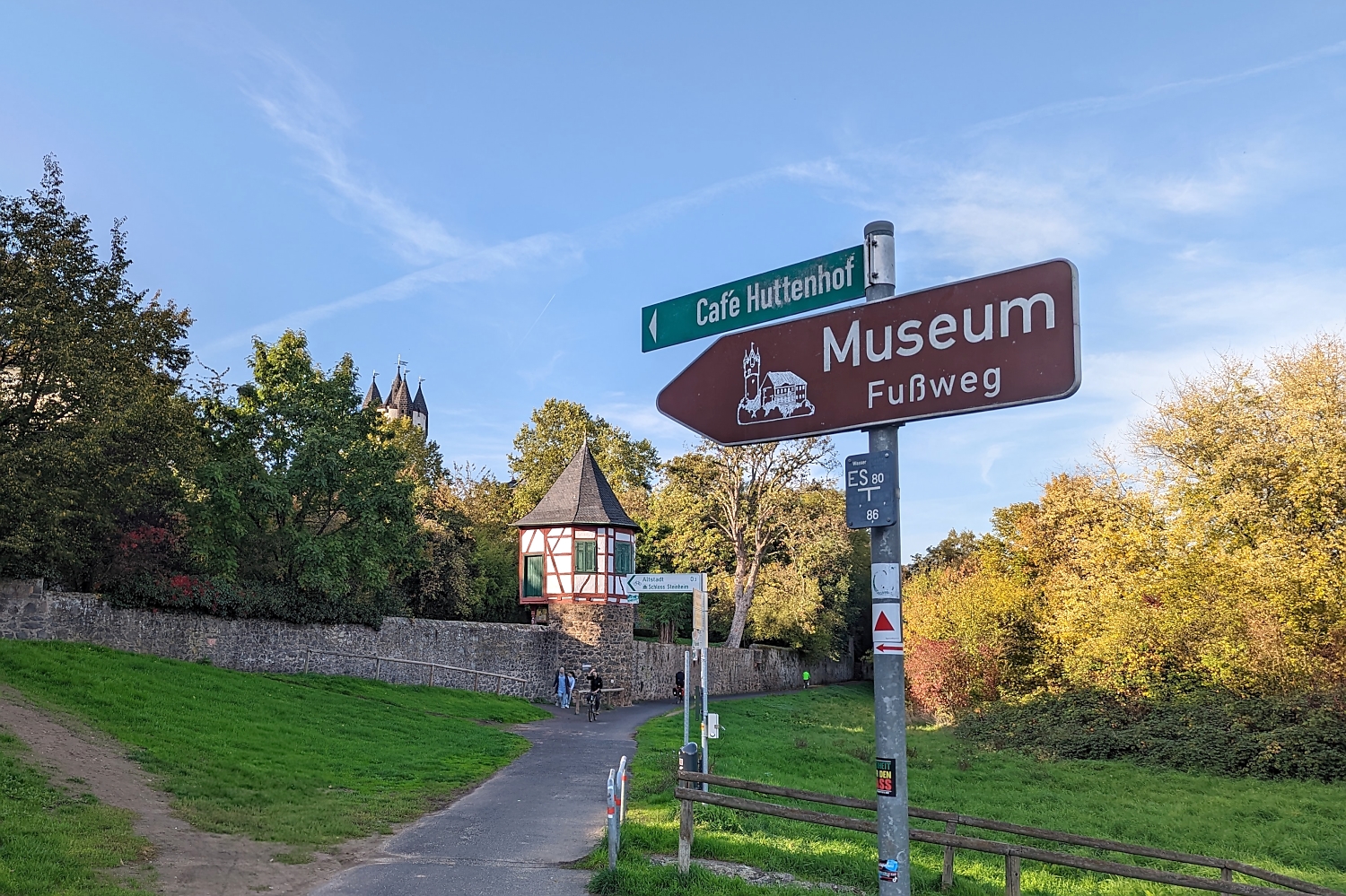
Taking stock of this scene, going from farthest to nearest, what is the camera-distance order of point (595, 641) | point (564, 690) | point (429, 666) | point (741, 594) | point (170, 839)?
point (741, 594)
point (595, 641)
point (564, 690)
point (429, 666)
point (170, 839)

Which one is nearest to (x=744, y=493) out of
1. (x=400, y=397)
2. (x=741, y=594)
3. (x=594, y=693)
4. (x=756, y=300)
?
(x=741, y=594)

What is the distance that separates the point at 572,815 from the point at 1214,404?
20.4 meters

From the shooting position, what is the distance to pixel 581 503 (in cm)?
3800

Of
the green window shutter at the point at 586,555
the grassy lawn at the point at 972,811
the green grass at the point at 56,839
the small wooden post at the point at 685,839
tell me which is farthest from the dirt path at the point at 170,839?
the green window shutter at the point at 586,555

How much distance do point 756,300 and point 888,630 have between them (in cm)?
164

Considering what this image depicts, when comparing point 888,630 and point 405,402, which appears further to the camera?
point 405,402

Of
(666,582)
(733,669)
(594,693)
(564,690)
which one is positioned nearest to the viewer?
(666,582)

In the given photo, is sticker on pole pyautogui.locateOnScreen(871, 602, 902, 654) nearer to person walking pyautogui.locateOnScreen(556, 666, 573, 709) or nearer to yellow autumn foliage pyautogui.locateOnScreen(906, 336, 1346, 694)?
yellow autumn foliage pyautogui.locateOnScreen(906, 336, 1346, 694)

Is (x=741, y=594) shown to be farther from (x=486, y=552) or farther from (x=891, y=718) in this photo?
(x=891, y=718)

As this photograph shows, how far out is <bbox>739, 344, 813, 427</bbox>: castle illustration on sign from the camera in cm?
415

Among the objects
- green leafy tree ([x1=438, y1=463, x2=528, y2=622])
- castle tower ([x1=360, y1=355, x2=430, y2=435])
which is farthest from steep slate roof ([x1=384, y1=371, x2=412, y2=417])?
green leafy tree ([x1=438, y1=463, x2=528, y2=622])

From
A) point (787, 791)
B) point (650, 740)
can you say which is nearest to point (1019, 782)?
point (650, 740)

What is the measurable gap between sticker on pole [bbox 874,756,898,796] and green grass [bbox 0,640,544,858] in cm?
950

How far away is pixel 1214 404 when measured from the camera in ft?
81.4
